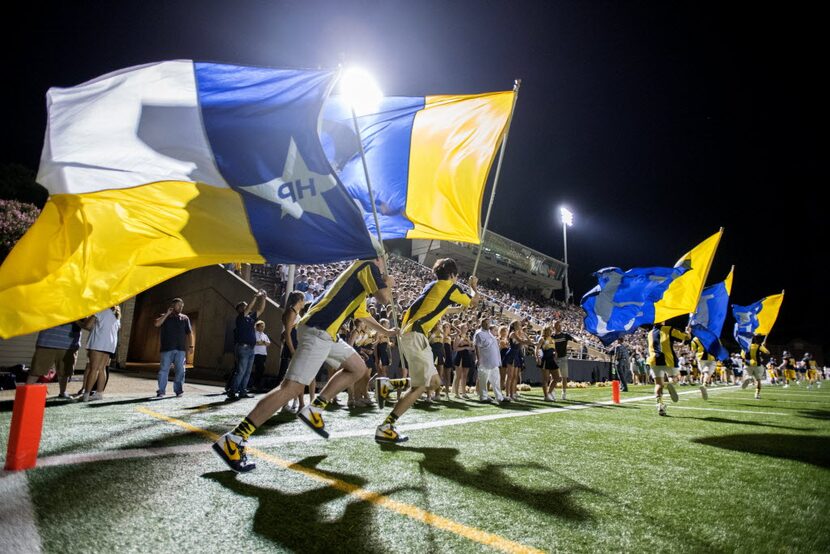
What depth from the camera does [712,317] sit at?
42.3 feet

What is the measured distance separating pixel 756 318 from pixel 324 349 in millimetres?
17334

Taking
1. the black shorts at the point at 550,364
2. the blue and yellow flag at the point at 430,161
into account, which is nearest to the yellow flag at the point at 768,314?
the black shorts at the point at 550,364

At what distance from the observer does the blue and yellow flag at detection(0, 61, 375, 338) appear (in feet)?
11.4

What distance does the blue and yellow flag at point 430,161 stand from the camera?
6.11 meters

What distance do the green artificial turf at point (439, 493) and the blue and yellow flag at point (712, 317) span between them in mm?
7935

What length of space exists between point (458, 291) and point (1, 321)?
4.30 m

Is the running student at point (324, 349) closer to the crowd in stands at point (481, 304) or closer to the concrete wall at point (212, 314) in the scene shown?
the crowd in stands at point (481, 304)

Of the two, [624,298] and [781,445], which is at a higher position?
[624,298]

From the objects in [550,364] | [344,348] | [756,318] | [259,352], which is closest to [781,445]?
[344,348]

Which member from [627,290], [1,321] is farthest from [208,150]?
[627,290]

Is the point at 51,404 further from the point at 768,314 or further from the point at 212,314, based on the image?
the point at 768,314

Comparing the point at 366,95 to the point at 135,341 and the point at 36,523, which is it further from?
the point at 135,341

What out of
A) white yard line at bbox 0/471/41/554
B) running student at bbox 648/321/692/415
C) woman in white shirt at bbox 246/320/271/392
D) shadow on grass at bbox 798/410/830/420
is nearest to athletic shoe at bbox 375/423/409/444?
white yard line at bbox 0/471/41/554

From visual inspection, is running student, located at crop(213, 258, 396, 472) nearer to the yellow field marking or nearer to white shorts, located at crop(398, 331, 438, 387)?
the yellow field marking
